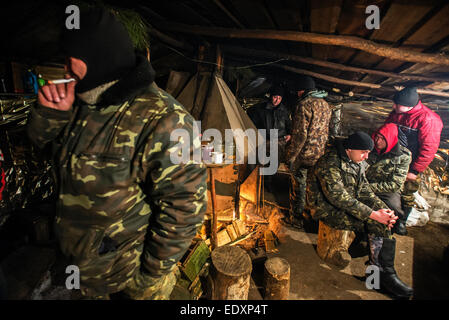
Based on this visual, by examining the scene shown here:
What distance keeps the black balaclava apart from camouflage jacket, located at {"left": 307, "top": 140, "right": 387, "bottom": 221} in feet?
11.6

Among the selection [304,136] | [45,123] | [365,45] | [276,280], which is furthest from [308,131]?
[45,123]

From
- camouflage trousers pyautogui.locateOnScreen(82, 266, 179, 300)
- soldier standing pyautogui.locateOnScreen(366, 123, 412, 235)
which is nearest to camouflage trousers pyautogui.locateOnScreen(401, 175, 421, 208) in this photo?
soldier standing pyautogui.locateOnScreen(366, 123, 412, 235)

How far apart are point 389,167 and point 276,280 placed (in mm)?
3331

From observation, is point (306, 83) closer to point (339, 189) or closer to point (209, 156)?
point (339, 189)

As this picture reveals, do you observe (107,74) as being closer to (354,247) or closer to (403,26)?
(403,26)

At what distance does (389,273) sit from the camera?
3.36 metres

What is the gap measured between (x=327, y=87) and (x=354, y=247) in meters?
5.60

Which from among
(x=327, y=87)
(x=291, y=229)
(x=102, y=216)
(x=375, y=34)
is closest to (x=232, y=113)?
(x=375, y=34)

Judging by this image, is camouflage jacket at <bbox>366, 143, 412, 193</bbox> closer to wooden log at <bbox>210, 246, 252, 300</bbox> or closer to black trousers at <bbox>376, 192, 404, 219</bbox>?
black trousers at <bbox>376, 192, 404, 219</bbox>

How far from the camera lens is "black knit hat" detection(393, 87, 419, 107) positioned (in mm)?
4426

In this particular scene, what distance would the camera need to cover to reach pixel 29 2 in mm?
2373

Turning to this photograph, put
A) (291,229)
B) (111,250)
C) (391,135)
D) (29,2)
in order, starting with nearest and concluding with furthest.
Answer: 1. (111,250)
2. (29,2)
3. (391,135)
4. (291,229)

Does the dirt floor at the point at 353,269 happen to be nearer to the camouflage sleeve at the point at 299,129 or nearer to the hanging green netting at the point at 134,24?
the camouflage sleeve at the point at 299,129

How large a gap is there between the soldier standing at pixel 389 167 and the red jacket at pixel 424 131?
697 millimetres
